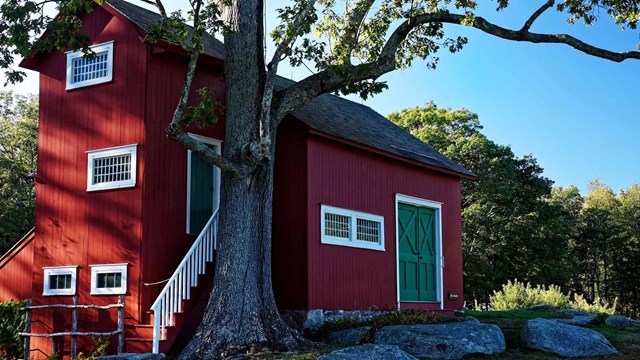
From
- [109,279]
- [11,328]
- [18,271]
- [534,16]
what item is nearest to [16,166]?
[18,271]

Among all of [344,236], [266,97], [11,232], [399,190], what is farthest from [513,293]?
[11,232]

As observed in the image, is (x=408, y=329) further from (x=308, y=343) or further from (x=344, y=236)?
(x=344, y=236)

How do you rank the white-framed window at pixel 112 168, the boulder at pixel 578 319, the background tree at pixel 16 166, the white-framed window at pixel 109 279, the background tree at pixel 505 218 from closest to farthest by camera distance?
the white-framed window at pixel 109 279, the white-framed window at pixel 112 168, the boulder at pixel 578 319, the background tree at pixel 16 166, the background tree at pixel 505 218

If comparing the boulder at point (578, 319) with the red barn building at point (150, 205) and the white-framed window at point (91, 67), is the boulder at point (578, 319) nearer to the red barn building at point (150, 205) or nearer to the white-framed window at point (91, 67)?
the red barn building at point (150, 205)

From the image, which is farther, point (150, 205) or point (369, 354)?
point (150, 205)

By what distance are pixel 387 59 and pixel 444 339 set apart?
17.0 feet

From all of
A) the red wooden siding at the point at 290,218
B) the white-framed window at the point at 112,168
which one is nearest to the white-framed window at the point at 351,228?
the red wooden siding at the point at 290,218

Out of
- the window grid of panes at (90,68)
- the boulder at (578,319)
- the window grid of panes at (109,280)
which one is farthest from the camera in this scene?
the boulder at (578,319)

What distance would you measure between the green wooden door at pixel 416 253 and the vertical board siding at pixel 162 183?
5.78 meters

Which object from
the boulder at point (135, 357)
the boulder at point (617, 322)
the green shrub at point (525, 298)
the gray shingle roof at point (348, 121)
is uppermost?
the gray shingle roof at point (348, 121)

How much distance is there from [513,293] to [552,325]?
12568mm

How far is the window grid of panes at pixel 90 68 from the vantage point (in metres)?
14.0

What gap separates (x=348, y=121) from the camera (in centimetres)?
1777

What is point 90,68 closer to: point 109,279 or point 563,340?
point 109,279
